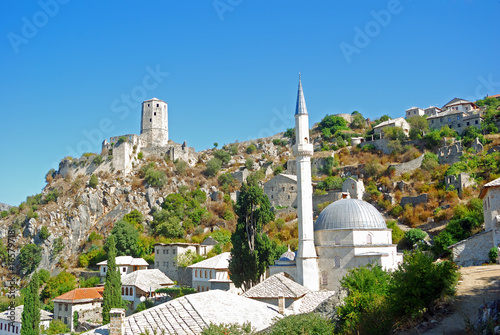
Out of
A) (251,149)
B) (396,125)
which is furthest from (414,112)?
(251,149)

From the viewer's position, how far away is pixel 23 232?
49875 mm

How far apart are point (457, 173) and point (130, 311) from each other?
28.7 metres

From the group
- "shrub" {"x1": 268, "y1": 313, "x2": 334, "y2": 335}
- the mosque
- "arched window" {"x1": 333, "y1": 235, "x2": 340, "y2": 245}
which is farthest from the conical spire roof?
"shrub" {"x1": 268, "y1": 313, "x2": 334, "y2": 335}

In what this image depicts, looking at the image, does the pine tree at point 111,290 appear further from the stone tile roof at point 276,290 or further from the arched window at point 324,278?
the arched window at point 324,278

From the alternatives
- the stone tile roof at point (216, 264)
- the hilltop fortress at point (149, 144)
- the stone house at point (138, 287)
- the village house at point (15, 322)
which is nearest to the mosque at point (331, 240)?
the stone tile roof at point (216, 264)

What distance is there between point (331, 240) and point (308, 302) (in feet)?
18.5

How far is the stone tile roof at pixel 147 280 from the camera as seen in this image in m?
33.8

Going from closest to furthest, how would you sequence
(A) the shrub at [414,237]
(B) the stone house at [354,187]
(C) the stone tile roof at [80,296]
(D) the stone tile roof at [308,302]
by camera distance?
(D) the stone tile roof at [308,302], (C) the stone tile roof at [80,296], (A) the shrub at [414,237], (B) the stone house at [354,187]

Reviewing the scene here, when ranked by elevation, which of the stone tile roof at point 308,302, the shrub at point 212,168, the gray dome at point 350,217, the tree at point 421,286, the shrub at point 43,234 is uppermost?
the shrub at point 212,168

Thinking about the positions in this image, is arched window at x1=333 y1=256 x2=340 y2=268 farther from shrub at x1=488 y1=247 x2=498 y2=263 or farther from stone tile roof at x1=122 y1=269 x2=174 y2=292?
stone tile roof at x1=122 y1=269 x2=174 y2=292

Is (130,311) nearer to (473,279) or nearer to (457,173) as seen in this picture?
(473,279)

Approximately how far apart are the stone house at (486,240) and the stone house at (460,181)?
16.9 m

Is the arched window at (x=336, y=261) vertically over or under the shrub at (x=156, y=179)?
under

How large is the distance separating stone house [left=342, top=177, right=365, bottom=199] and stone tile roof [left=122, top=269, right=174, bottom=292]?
19.0m
